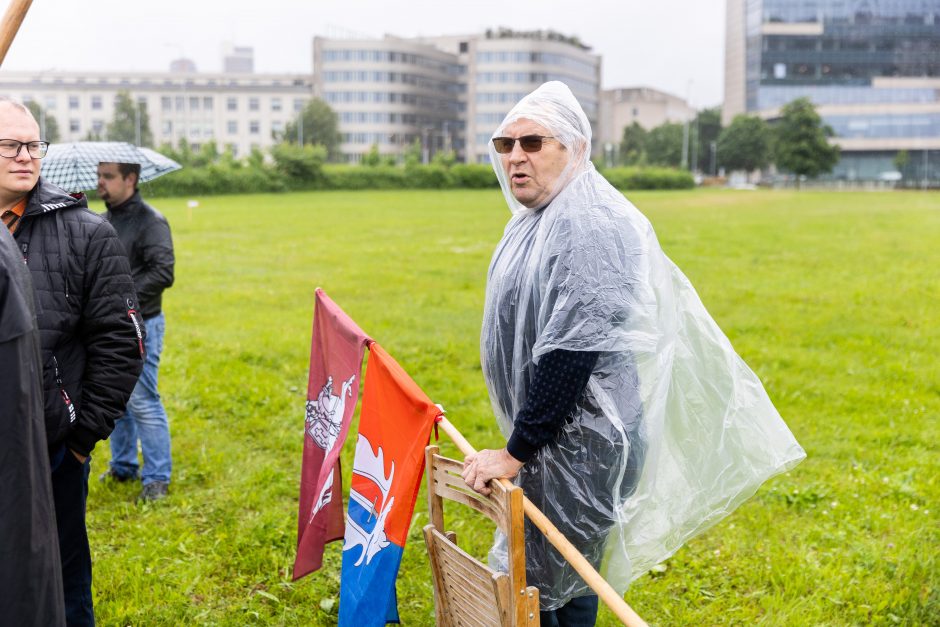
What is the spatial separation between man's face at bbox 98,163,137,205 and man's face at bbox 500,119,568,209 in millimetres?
3067

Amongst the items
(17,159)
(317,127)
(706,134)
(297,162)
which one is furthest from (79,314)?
(706,134)

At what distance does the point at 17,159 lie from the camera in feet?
9.98

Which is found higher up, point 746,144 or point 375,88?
point 375,88

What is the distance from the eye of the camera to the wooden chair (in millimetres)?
2617

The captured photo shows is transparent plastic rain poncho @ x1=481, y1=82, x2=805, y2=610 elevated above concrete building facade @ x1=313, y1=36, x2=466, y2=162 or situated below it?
below

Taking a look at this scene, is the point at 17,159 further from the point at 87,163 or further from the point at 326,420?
the point at 87,163

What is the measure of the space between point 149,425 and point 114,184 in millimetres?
1424

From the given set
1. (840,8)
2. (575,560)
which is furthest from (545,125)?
(840,8)

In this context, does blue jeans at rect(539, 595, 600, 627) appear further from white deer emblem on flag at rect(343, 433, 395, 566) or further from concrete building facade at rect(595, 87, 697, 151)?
concrete building facade at rect(595, 87, 697, 151)

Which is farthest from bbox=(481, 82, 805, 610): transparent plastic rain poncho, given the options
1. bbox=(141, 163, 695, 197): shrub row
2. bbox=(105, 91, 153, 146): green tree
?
bbox=(105, 91, 153, 146): green tree

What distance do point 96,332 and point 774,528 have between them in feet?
12.4

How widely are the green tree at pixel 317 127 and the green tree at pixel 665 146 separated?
1484 inches

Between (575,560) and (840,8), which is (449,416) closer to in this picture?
(575,560)

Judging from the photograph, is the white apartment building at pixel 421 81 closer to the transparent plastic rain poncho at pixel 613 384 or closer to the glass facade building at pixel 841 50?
the glass facade building at pixel 841 50
